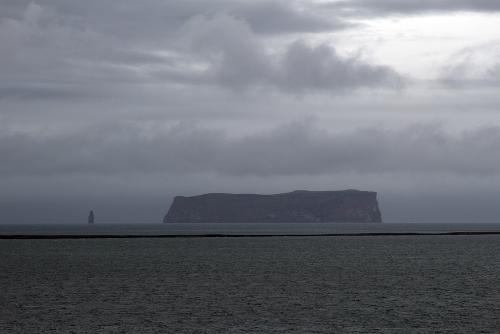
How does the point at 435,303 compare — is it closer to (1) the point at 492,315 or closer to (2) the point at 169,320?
(1) the point at 492,315

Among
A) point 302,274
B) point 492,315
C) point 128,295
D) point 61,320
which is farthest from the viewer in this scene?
point 302,274

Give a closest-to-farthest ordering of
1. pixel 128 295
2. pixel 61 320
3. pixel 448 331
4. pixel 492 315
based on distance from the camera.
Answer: pixel 448 331, pixel 61 320, pixel 492 315, pixel 128 295

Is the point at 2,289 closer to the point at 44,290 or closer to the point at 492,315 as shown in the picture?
the point at 44,290

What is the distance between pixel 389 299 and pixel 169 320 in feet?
73.7

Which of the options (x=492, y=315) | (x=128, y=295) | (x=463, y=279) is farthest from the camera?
(x=463, y=279)

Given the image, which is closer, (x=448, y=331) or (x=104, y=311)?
(x=448, y=331)

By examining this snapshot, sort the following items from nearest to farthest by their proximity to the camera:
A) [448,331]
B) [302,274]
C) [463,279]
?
[448,331] < [463,279] < [302,274]

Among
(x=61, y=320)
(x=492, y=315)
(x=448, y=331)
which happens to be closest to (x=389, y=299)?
(x=492, y=315)

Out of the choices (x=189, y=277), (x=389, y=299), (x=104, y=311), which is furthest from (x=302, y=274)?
(x=104, y=311)

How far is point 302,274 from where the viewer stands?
97.4 metres

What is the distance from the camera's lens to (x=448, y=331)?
161ft

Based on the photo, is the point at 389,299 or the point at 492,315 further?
the point at 389,299

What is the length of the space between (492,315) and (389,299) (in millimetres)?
12170

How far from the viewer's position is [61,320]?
5281 centimetres
